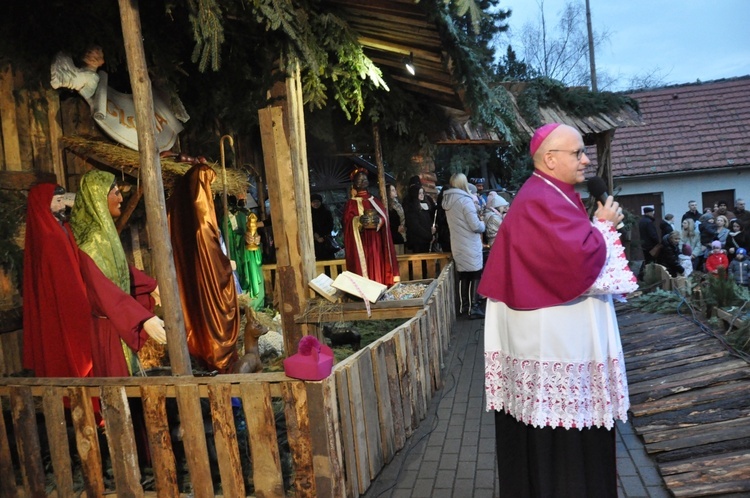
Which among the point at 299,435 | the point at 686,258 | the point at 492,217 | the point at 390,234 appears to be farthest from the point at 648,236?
the point at 299,435

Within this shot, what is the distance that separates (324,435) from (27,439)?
1928 millimetres

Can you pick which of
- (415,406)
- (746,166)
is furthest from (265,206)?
(746,166)

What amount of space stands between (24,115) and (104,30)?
1.00m

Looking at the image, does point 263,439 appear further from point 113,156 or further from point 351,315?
point 113,156

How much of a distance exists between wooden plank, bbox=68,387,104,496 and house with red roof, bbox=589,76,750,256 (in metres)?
18.4

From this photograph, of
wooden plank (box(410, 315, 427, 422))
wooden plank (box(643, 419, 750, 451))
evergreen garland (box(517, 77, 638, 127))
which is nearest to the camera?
wooden plank (box(643, 419, 750, 451))

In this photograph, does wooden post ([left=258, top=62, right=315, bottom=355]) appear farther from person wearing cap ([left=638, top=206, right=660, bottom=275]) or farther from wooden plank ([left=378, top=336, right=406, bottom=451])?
person wearing cap ([left=638, top=206, right=660, bottom=275])

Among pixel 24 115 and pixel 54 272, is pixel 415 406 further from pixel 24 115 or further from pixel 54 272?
pixel 24 115

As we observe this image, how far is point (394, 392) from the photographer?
444 cm

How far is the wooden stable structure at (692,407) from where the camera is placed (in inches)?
146

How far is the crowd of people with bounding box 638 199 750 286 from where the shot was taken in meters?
11.3

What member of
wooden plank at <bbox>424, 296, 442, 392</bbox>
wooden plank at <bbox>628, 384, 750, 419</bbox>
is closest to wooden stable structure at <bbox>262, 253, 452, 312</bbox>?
wooden plank at <bbox>424, 296, 442, 392</bbox>

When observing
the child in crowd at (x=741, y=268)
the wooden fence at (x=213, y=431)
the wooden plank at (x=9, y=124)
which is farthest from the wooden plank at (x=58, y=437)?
the child in crowd at (x=741, y=268)

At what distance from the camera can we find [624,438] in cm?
450
